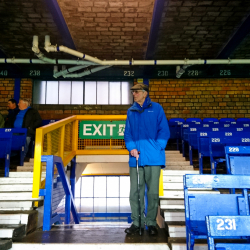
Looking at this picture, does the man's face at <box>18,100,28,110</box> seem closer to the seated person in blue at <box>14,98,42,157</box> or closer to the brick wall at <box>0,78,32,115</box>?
the seated person in blue at <box>14,98,42,157</box>

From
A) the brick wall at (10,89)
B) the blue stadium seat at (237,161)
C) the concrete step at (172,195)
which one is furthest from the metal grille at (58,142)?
the brick wall at (10,89)

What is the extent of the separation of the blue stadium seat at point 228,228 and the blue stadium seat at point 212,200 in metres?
0.75

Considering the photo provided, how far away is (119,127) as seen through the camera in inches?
193

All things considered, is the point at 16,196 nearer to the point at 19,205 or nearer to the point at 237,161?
the point at 19,205

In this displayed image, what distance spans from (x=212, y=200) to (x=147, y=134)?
859 millimetres

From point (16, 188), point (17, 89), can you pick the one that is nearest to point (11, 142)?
point (16, 188)

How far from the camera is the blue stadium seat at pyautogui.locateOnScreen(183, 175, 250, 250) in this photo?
1980 millimetres

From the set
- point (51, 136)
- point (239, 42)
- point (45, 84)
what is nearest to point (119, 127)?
point (51, 136)

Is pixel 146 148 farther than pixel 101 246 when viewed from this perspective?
Yes

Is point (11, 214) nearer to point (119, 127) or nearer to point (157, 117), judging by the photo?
point (157, 117)

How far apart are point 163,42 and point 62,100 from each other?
356 cm

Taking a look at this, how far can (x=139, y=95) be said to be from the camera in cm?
264

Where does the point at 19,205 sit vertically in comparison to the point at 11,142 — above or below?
below

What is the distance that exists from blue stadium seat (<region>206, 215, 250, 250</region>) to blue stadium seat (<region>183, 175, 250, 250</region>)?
75cm
